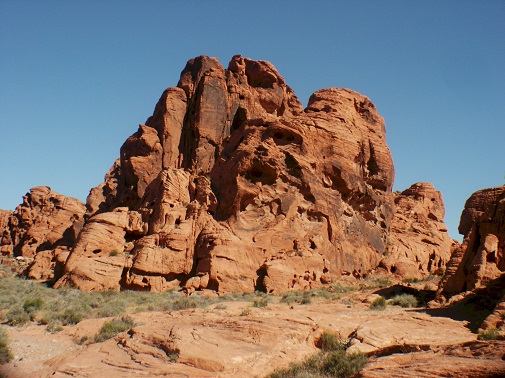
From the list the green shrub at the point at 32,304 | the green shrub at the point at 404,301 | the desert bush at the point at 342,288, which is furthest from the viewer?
the desert bush at the point at 342,288

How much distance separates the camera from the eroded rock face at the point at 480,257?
17.9 m

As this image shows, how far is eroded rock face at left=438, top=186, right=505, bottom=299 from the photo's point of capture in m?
17.9

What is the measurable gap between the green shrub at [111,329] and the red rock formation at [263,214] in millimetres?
10849

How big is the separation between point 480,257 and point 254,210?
53.4ft

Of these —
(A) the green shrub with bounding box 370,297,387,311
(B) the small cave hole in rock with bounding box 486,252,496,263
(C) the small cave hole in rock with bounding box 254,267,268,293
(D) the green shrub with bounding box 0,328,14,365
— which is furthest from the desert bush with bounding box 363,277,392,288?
(D) the green shrub with bounding box 0,328,14,365

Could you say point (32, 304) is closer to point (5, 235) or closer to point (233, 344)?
point (233, 344)

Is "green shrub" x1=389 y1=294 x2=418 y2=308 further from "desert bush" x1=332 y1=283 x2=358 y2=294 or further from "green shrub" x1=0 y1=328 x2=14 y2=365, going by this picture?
"green shrub" x1=0 y1=328 x2=14 y2=365

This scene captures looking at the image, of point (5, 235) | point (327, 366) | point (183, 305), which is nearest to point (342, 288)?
point (183, 305)

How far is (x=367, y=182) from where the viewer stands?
3994 centimetres

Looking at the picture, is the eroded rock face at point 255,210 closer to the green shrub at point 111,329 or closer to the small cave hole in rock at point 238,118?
the small cave hole in rock at point 238,118

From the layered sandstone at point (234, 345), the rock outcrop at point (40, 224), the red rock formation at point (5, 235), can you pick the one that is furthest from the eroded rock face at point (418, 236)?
the red rock formation at point (5, 235)

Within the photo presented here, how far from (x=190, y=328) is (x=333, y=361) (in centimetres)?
461

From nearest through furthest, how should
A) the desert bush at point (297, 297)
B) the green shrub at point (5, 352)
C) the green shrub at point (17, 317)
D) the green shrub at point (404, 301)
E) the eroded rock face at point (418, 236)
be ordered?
the green shrub at point (5, 352) → the green shrub at point (17, 317) → the green shrub at point (404, 301) → the desert bush at point (297, 297) → the eroded rock face at point (418, 236)

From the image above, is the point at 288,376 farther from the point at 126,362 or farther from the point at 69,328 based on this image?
the point at 69,328
